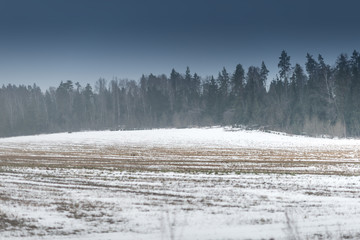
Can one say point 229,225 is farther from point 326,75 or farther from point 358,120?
point 326,75

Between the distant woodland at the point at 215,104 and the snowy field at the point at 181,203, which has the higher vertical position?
the distant woodland at the point at 215,104

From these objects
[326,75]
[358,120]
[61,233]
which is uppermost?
[326,75]

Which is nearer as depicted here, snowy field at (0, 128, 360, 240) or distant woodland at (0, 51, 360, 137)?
snowy field at (0, 128, 360, 240)

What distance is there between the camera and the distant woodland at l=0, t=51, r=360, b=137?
75.6m

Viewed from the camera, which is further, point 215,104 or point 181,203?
point 215,104

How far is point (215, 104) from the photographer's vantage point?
104m

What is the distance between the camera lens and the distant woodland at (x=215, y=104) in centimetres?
7556

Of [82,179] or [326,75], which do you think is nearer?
[82,179]

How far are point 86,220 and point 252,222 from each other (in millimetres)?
5174

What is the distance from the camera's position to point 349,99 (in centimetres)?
7469

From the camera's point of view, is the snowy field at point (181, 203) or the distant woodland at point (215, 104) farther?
the distant woodland at point (215, 104)

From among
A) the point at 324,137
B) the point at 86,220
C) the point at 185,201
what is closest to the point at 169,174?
the point at 185,201

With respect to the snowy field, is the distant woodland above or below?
above

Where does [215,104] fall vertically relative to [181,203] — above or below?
above
